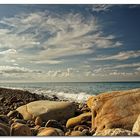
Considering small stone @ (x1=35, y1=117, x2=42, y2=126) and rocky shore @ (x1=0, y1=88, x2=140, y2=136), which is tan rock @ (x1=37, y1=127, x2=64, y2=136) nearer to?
rocky shore @ (x1=0, y1=88, x2=140, y2=136)

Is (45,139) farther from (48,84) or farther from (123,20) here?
(123,20)

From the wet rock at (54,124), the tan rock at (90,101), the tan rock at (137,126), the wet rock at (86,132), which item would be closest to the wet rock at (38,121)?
the wet rock at (54,124)

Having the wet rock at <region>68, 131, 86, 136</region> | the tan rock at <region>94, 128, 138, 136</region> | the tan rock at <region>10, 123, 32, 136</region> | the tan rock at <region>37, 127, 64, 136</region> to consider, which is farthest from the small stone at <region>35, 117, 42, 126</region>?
the tan rock at <region>94, 128, 138, 136</region>

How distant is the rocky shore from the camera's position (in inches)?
172

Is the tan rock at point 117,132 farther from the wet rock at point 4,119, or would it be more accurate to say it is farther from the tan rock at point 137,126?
the wet rock at point 4,119

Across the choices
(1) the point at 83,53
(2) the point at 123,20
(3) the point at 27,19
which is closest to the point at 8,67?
(3) the point at 27,19

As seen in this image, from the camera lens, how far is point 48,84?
5.10 m

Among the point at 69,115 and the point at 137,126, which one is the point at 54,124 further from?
the point at 137,126

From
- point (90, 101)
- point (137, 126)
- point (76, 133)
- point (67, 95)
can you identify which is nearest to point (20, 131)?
point (76, 133)

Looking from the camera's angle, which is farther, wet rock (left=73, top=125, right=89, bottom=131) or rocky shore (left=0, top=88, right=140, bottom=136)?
wet rock (left=73, top=125, right=89, bottom=131)

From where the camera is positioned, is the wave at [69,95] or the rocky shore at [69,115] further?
the wave at [69,95]

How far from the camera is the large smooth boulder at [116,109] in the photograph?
4.45 meters

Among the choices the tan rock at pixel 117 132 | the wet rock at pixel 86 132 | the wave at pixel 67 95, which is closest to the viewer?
the tan rock at pixel 117 132

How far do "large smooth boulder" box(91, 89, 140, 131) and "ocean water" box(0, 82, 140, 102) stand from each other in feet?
0.50
